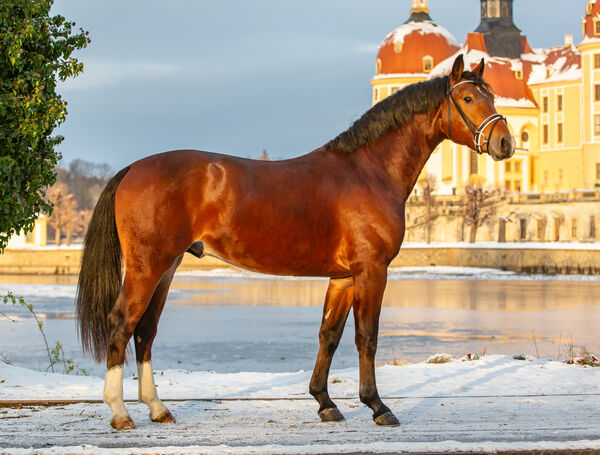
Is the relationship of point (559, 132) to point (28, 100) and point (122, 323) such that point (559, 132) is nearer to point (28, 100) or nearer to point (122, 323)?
point (28, 100)

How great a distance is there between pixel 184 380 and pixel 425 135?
12.0 feet

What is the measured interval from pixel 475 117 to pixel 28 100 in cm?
383

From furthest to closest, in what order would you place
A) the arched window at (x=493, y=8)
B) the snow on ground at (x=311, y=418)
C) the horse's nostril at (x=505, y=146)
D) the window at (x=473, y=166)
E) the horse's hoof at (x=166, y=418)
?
1. the arched window at (x=493, y=8)
2. the window at (x=473, y=166)
3. the horse's nostril at (x=505, y=146)
4. the horse's hoof at (x=166, y=418)
5. the snow on ground at (x=311, y=418)

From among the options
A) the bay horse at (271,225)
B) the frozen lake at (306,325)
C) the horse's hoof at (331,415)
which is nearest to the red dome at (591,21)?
the frozen lake at (306,325)

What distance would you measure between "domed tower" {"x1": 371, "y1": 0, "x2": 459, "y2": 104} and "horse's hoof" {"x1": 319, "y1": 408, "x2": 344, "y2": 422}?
2821 inches

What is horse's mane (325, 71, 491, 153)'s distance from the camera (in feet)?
20.2

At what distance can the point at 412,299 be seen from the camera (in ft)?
107

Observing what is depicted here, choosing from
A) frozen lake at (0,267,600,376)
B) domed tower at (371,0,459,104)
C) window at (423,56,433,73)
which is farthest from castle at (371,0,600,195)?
frozen lake at (0,267,600,376)

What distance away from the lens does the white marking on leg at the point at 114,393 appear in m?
5.48

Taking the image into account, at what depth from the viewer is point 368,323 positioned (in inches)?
228

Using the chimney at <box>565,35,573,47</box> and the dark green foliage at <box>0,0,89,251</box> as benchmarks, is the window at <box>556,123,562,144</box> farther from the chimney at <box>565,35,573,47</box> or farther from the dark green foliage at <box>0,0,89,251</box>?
the dark green foliage at <box>0,0,89,251</box>

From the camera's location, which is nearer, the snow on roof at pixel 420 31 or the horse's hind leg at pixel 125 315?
the horse's hind leg at pixel 125 315

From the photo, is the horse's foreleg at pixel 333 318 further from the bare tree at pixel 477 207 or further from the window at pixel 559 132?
the window at pixel 559 132

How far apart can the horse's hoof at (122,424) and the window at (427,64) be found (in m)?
73.2
